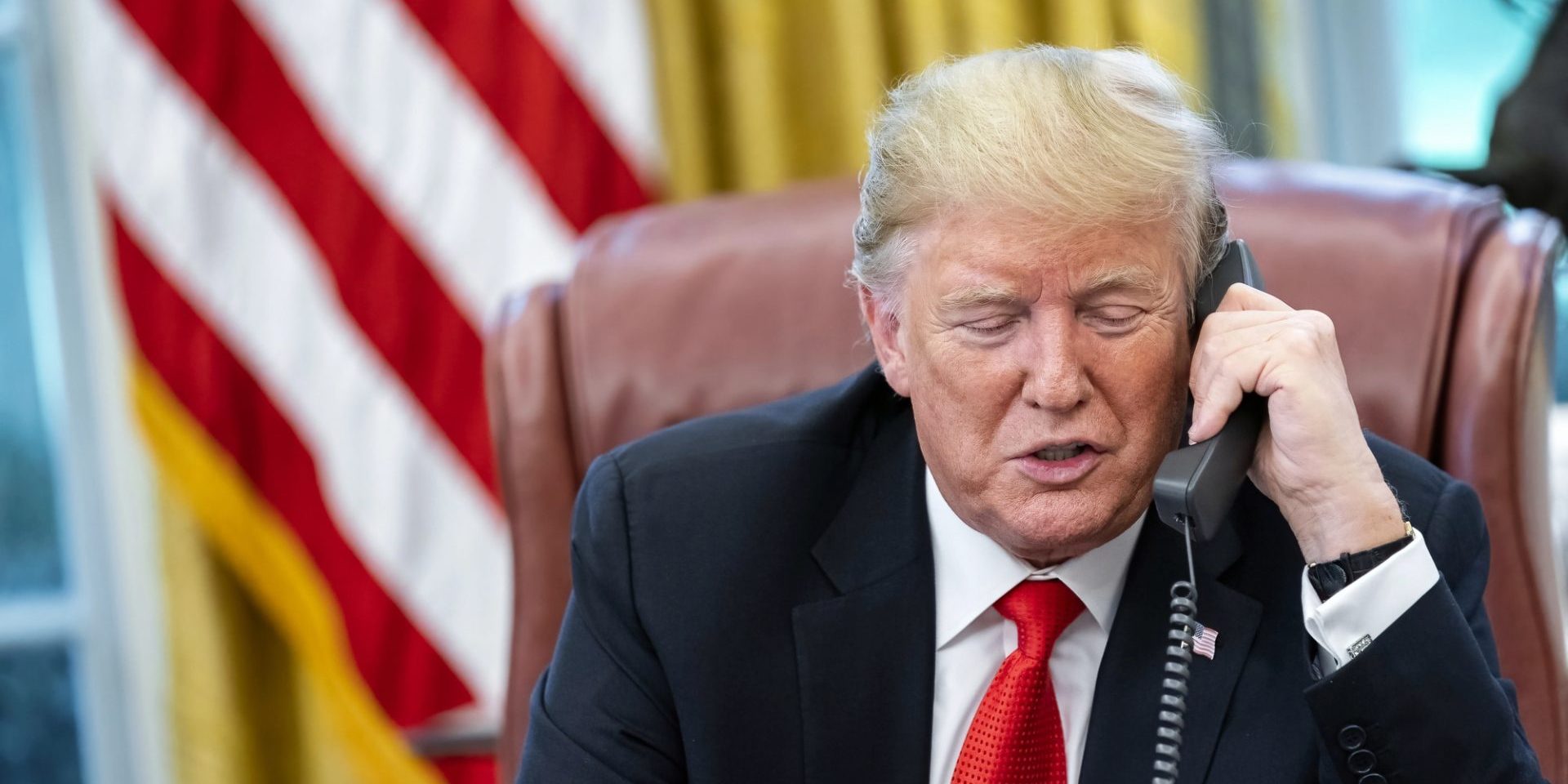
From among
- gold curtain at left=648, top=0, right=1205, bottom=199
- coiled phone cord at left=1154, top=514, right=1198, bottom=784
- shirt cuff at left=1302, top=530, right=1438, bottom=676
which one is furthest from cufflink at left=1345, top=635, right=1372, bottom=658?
gold curtain at left=648, top=0, right=1205, bottom=199

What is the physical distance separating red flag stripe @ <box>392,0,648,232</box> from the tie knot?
1.25m

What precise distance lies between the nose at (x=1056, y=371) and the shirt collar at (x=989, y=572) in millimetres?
225

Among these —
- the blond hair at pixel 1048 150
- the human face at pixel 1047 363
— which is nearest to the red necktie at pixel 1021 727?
the human face at pixel 1047 363

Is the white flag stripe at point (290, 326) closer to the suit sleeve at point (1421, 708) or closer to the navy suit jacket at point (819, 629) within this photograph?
the navy suit jacket at point (819, 629)

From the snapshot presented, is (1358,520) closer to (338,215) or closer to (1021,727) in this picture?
(1021,727)

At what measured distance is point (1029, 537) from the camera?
129 centimetres

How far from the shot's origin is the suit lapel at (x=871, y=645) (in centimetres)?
139

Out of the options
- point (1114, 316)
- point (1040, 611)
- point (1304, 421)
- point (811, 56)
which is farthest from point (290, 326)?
point (1304, 421)

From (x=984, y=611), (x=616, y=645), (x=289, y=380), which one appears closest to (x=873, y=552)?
(x=984, y=611)

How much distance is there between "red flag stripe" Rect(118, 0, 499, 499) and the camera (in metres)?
2.52

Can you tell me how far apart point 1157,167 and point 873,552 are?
0.46 m

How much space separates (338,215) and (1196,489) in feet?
5.69

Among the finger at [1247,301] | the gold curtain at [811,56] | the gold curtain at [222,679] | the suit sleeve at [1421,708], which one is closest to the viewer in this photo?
the suit sleeve at [1421,708]

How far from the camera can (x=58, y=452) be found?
9.44 feet
